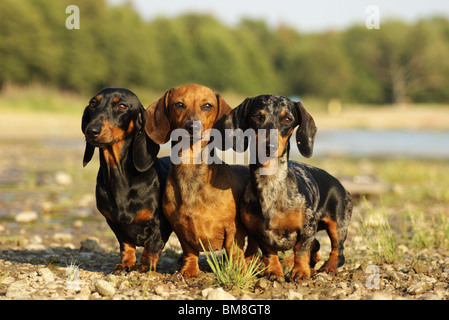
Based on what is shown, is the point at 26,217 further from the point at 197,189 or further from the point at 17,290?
the point at 197,189

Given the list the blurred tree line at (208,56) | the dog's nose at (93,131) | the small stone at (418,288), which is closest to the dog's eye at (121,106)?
the dog's nose at (93,131)

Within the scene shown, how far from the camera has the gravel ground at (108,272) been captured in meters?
3.82

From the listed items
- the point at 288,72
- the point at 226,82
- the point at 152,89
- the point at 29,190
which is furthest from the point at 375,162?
the point at 288,72

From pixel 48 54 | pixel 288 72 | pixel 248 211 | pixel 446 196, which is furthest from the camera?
pixel 288 72

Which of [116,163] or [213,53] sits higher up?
[213,53]

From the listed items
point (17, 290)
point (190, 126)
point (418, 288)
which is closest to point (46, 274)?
point (17, 290)

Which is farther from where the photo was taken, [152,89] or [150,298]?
[152,89]

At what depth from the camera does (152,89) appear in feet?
162

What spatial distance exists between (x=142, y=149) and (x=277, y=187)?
3.76 feet

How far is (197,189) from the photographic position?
409 centimetres
